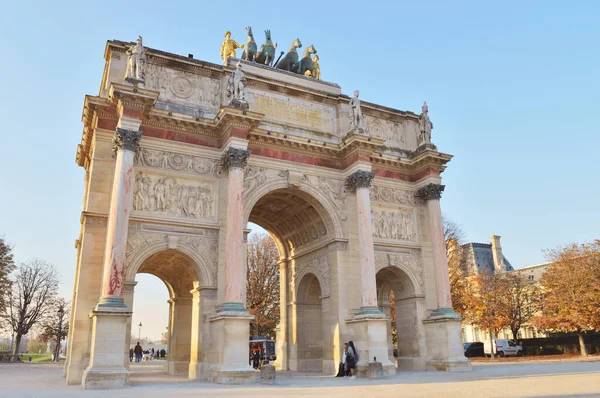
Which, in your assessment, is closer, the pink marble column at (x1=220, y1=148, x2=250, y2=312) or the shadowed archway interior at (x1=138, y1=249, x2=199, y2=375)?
the pink marble column at (x1=220, y1=148, x2=250, y2=312)

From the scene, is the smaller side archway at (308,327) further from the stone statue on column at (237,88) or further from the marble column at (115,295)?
the marble column at (115,295)

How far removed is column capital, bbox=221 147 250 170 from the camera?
20.4 metres

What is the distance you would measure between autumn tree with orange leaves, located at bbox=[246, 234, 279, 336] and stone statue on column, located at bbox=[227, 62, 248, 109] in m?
23.9

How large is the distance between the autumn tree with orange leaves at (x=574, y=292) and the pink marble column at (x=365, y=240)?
2216cm

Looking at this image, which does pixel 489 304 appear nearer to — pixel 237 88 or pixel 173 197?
pixel 237 88

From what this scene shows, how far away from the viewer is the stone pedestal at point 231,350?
17312 mm

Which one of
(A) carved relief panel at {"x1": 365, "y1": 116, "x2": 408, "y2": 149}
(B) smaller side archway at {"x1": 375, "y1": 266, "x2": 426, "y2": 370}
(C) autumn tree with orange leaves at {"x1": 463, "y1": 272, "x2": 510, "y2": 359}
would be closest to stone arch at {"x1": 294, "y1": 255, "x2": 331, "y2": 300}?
(B) smaller side archway at {"x1": 375, "y1": 266, "x2": 426, "y2": 370}

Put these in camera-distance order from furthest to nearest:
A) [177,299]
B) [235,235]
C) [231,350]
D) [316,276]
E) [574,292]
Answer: [574,292] → [316,276] → [177,299] → [235,235] → [231,350]

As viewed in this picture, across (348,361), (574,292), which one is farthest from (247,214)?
(574,292)

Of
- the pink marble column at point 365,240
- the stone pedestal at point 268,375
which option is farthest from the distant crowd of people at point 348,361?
the stone pedestal at point 268,375

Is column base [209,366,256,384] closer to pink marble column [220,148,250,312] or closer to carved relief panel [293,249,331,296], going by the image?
pink marble column [220,148,250,312]

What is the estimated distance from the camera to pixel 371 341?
2041 centimetres

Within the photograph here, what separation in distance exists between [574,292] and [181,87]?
32.5m

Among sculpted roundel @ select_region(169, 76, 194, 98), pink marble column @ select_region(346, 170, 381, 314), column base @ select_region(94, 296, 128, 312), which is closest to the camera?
column base @ select_region(94, 296, 128, 312)
